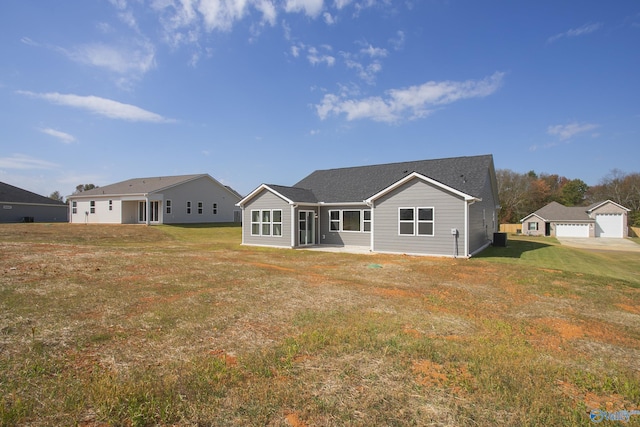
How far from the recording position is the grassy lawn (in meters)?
3.42

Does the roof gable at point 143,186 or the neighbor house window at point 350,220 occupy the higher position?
the roof gable at point 143,186

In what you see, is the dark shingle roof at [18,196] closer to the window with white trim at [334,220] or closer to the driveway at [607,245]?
the window with white trim at [334,220]

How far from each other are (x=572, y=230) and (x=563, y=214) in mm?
2538

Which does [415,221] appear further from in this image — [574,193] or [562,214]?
[574,193]

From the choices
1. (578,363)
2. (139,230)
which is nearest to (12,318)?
(578,363)

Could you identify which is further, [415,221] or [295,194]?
[295,194]

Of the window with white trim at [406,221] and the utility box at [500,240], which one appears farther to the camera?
the utility box at [500,240]

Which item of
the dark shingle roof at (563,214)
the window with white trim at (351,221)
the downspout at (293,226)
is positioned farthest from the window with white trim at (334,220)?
the dark shingle roof at (563,214)

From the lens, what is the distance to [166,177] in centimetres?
4044

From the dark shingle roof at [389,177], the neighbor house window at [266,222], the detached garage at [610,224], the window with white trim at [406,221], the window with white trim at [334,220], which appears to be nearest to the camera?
the window with white trim at [406,221]

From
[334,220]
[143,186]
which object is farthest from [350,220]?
[143,186]

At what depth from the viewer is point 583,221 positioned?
138 ft

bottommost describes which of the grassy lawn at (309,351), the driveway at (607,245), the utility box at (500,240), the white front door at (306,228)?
the driveway at (607,245)

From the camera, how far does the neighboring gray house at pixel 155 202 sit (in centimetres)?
3388
